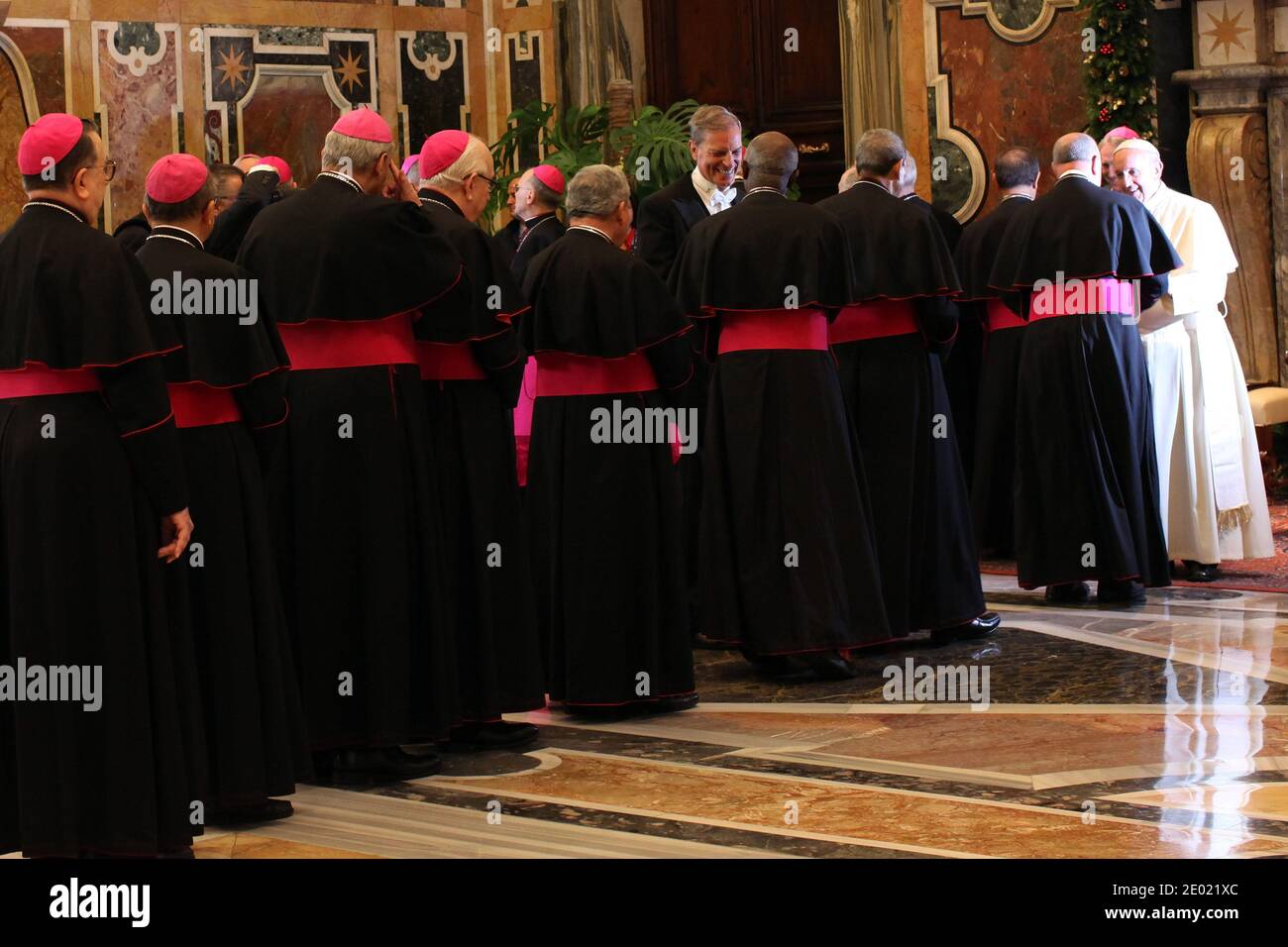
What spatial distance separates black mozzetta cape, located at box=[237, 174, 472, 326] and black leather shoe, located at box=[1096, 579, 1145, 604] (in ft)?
12.8

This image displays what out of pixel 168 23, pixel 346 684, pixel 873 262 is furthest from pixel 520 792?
pixel 168 23

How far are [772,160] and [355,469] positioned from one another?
2249mm

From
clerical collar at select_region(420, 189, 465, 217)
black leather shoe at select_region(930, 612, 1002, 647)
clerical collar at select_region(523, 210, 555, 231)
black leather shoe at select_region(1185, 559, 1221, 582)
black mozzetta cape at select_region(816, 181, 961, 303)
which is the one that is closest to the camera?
clerical collar at select_region(420, 189, 465, 217)

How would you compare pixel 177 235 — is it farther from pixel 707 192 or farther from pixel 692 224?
pixel 707 192

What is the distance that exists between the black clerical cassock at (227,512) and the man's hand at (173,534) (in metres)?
0.36

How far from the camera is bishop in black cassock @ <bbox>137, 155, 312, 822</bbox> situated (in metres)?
4.95

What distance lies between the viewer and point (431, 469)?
228 inches

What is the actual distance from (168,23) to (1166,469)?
7.28 m

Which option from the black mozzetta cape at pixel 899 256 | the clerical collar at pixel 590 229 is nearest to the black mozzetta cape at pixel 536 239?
the black mozzetta cape at pixel 899 256

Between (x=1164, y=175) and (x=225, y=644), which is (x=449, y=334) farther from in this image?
(x=1164, y=175)

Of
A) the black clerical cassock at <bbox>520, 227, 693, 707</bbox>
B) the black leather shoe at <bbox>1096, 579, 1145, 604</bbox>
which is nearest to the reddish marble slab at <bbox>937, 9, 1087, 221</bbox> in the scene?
the black leather shoe at <bbox>1096, 579, 1145, 604</bbox>

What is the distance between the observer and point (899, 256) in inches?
288

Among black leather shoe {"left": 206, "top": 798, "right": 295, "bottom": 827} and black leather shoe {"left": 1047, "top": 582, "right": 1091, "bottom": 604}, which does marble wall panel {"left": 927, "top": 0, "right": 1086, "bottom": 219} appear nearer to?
black leather shoe {"left": 1047, "top": 582, "right": 1091, "bottom": 604}

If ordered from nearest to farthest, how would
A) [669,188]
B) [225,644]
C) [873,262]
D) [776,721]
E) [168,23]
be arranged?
1. [225,644]
2. [776,721]
3. [873,262]
4. [669,188]
5. [168,23]
